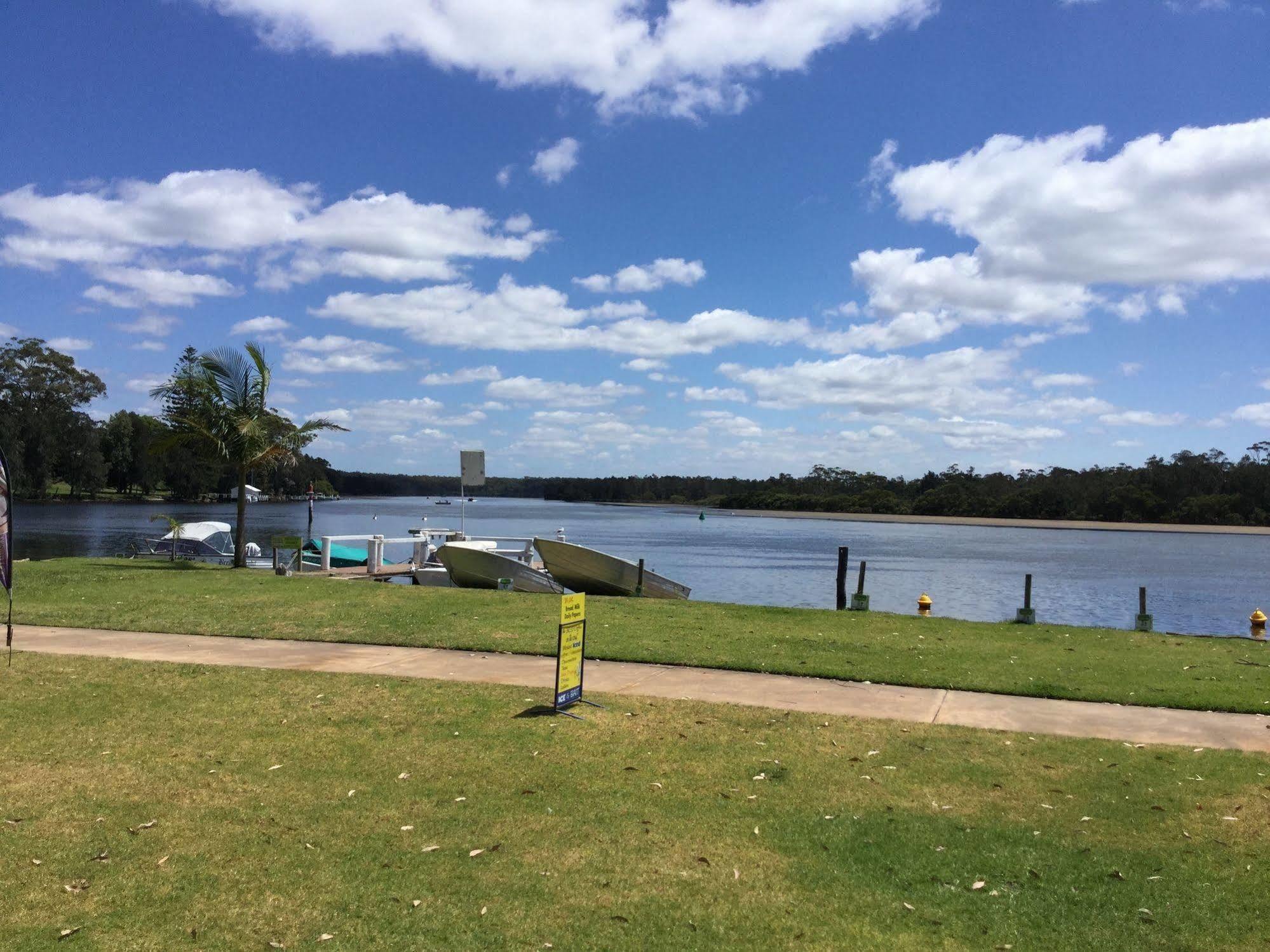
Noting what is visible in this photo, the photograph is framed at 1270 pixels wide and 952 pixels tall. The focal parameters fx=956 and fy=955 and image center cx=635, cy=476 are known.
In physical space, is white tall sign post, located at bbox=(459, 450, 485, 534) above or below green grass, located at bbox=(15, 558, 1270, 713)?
above

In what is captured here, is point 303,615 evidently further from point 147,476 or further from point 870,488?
point 870,488

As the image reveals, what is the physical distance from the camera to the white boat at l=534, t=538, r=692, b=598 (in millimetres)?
23531

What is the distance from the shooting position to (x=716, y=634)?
1390 cm

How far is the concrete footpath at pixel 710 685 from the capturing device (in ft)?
29.0

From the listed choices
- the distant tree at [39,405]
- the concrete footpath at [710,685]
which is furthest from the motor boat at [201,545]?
the distant tree at [39,405]

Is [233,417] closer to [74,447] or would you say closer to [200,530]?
[200,530]

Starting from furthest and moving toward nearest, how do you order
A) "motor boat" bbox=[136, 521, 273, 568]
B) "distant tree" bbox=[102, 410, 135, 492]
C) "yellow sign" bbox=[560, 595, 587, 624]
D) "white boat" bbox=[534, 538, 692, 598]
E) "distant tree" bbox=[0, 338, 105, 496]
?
"distant tree" bbox=[102, 410, 135, 492], "distant tree" bbox=[0, 338, 105, 496], "motor boat" bbox=[136, 521, 273, 568], "white boat" bbox=[534, 538, 692, 598], "yellow sign" bbox=[560, 595, 587, 624]

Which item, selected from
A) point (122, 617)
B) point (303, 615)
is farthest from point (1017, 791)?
point (122, 617)

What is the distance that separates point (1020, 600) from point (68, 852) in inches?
1313

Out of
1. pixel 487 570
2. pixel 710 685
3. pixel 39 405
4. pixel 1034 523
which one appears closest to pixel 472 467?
pixel 487 570

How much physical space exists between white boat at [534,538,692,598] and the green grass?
488cm

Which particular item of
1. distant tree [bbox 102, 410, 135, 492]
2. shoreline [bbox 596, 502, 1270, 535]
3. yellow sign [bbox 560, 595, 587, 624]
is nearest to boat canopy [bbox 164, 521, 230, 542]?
yellow sign [bbox 560, 595, 587, 624]

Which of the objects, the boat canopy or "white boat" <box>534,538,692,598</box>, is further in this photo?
the boat canopy

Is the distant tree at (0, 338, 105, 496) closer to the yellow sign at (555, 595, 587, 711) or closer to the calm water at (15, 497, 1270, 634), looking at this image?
the calm water at (15, 497, 1270, 634)
